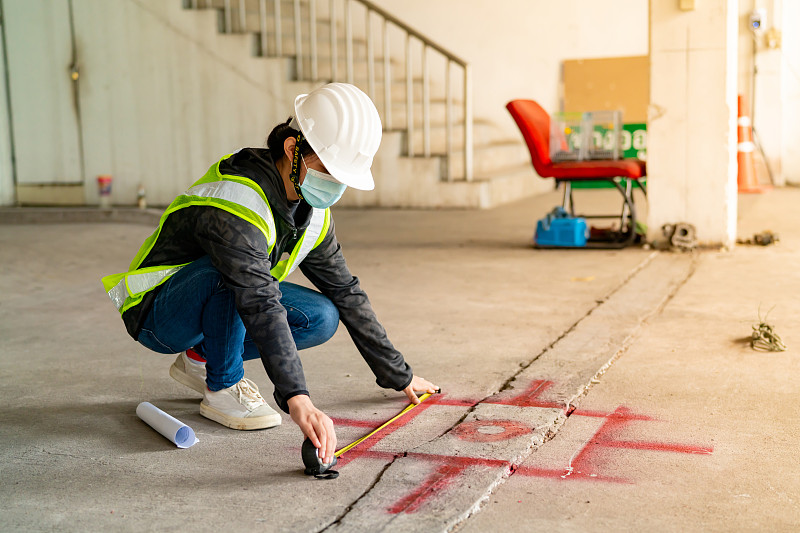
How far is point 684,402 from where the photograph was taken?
2.79 meters

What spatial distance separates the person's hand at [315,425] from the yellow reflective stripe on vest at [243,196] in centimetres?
46

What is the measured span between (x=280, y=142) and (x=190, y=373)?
36.3 inches

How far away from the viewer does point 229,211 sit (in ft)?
7.25

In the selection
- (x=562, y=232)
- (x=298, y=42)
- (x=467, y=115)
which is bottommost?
(x=562, y=232)

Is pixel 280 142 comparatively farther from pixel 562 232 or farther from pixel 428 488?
pixel 562 232

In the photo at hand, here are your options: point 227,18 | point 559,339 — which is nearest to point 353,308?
point 559,339

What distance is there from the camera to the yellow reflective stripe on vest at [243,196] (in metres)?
2.24

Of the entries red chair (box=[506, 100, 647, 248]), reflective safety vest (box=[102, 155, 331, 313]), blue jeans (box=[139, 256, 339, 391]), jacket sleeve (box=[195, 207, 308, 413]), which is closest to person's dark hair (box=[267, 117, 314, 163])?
reflective safety vest (box=[102, 155, 331, 313])

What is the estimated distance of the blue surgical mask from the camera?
226cm

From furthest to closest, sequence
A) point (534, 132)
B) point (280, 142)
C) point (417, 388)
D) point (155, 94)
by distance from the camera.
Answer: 1. point (155, 94)
2. point (534, 132)
3. point (417, 388)
4. point (280, 142)

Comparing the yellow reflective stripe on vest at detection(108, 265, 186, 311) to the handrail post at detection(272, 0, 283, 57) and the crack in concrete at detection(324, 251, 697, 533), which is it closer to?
the crack in concrete at detection(324, 251, 697, 533)

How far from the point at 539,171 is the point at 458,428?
142 inches

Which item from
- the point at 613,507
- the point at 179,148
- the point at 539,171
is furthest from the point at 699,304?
the point at 179,148

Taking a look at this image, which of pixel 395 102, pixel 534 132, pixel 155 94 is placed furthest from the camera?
pixel 395 102
